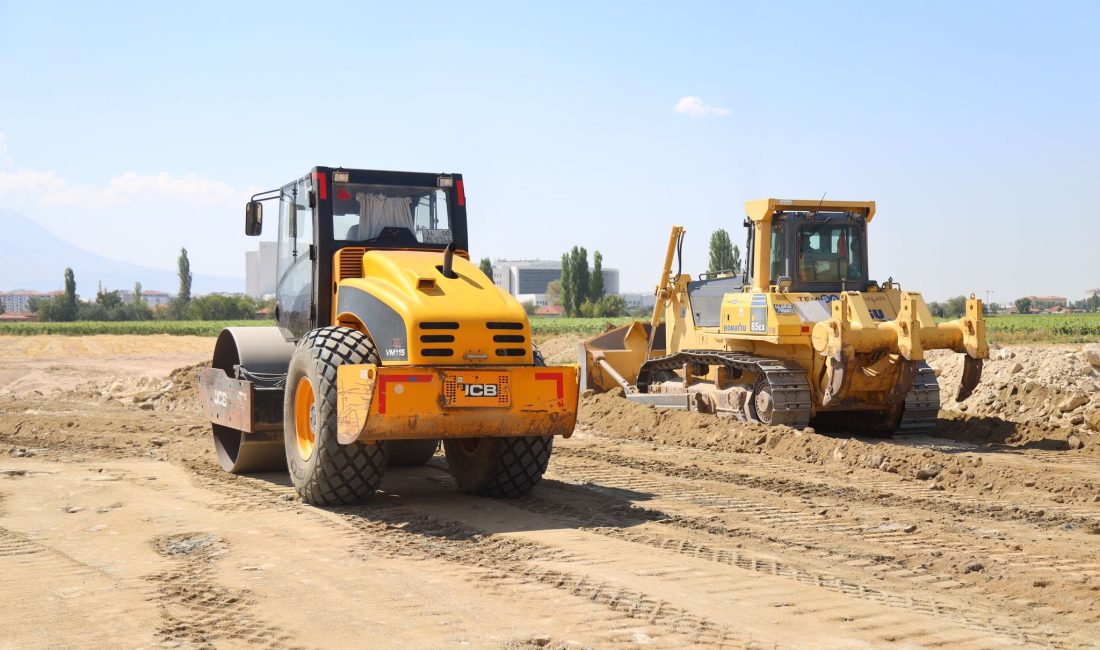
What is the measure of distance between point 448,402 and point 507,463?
1286 mm

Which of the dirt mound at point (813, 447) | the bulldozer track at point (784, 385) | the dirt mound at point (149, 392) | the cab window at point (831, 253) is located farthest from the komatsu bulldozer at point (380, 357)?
the dirt mound at point (149, 392)

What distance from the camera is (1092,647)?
5461mm

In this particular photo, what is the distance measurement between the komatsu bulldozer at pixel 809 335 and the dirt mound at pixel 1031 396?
1.29 metres

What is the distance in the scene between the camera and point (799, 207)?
49.9 feet

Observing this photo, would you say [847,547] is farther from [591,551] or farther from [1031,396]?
[1031,396]

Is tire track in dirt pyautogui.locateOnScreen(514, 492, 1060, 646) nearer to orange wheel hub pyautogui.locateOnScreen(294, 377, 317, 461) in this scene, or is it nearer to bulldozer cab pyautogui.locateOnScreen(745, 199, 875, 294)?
orange wheel hub pyautogui.locateOnScreen(294, 377, 317, 461)

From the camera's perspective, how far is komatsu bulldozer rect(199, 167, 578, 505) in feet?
28.0

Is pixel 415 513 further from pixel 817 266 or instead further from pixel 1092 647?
pixel 817 266

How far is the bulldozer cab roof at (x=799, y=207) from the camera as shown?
49.4 ft

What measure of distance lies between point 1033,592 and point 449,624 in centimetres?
342

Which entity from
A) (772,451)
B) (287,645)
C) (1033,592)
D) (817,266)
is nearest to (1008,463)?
(772,451)

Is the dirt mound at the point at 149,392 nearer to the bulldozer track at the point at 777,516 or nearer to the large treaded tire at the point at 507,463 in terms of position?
the bulldozer track at the point at 777,516

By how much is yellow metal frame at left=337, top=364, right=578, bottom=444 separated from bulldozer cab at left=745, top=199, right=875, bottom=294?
687cm

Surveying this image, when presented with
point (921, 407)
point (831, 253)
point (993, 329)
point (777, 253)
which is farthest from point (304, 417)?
point (993, 329)
